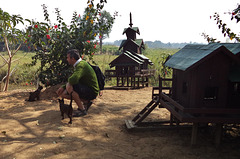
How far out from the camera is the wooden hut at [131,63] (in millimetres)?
14648

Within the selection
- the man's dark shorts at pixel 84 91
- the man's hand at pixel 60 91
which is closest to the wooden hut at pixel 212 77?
the man's dark shorts at pixel 84 91

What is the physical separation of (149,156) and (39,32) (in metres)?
7.49

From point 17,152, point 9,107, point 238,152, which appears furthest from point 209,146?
point 9,107

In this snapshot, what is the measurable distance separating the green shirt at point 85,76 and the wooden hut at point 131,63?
820 centimetres

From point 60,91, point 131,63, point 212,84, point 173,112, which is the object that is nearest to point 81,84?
point 60,91

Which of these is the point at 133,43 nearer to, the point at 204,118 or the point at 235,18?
the point at 235,18

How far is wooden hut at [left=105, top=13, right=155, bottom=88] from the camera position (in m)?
14.6

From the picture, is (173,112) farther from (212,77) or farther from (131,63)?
(131,63)

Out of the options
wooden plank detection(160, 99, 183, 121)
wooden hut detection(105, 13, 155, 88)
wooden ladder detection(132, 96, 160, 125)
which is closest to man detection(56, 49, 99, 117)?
wooden ladder detection(132, 96, 160, 125)

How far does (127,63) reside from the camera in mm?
14711

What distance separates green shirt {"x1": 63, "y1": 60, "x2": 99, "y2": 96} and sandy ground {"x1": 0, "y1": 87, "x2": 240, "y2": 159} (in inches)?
41.6

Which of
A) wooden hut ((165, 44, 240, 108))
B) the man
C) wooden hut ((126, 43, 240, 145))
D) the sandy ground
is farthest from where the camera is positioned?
the man

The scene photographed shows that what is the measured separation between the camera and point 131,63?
48.0ft

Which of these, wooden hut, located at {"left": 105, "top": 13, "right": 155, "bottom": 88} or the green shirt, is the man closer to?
the green shirt
